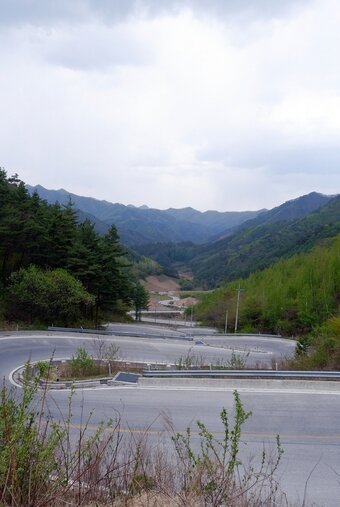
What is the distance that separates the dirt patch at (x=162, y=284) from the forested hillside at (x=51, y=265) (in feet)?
373

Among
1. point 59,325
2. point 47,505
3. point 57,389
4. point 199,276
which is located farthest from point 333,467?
point 199,276

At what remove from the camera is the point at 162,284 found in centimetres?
16425

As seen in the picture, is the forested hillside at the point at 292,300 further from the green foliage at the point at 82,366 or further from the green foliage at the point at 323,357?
the green foliage at the point at 82,366

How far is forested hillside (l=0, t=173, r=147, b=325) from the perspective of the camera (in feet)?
92.3

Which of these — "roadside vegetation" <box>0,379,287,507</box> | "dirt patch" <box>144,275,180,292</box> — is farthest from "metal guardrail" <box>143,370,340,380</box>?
"dirt patch" <box>144,275,180,292</box>

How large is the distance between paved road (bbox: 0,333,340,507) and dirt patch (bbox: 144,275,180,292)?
138 metres

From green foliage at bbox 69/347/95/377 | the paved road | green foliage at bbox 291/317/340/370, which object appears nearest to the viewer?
the paved road

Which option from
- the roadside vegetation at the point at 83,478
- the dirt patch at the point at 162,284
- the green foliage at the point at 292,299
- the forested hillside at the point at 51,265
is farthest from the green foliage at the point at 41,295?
the dirt patch at the point at 162,284

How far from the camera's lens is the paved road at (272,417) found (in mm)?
6566

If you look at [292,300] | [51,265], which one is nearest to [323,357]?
[51,265]

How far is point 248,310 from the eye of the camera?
4997cm

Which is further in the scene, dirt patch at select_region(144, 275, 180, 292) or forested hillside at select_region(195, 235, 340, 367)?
dirt patch at select_region(144, 275, 180, 292)

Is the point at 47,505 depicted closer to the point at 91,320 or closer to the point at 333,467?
the point at 333,467

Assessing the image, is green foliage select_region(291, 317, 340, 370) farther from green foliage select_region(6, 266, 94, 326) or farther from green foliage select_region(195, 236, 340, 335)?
green foliage select_region(195, 236, 340, 335)
